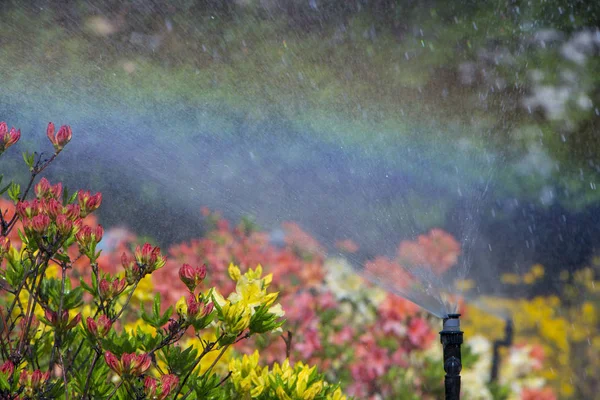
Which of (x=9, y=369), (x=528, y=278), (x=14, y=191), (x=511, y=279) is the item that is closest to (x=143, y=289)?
(x=14, y=191)

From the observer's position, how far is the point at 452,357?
1.47 meters

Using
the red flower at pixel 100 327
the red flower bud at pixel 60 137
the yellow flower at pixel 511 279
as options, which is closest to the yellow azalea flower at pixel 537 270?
the yellow flower at pixel 511 279

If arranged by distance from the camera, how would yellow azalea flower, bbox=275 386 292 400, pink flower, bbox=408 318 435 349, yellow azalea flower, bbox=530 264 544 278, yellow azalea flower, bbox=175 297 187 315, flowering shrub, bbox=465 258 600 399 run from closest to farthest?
yellow azalea flower, bbox=175 297 187 315 → yellow azalea flower, bbox=275 386 292 400 → pink flower, bbox=408 318 435 349 → flowering shrub, bbox=465 258 600 399 → yellow azalea flower, bbox=530 264 544 278

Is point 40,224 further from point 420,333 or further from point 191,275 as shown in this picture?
point 420,333

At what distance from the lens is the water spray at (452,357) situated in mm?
1452

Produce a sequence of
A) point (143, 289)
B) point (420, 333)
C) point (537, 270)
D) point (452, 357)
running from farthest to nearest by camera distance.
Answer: point (537, 270)
point (420, 333)
point (143, 289)
point (452, 357)

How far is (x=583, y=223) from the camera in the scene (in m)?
5.65

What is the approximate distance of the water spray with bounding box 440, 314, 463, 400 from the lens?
1452 millimetres

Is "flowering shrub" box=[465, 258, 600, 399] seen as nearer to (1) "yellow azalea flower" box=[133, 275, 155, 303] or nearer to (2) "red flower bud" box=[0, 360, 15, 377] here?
(1) "yellow azalea flower" box=[133, 275, 155, 303]

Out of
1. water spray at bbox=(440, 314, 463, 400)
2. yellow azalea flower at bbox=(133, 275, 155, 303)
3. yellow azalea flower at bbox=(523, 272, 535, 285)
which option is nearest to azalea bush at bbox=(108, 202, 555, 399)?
yellow azalea flower at bbox=(133, 275, 155, 303)

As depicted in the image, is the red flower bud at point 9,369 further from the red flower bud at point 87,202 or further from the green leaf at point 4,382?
the red flower bud at point 87,202

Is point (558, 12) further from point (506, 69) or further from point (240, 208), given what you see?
point (240, 208)

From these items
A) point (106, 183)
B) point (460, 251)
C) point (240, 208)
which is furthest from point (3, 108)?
point (460, 251)

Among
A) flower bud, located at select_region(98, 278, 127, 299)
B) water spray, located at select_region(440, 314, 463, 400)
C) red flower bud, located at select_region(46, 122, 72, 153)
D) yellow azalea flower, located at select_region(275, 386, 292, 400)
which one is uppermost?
red flower bud, located at select_region(46, 122, 72, 153)
